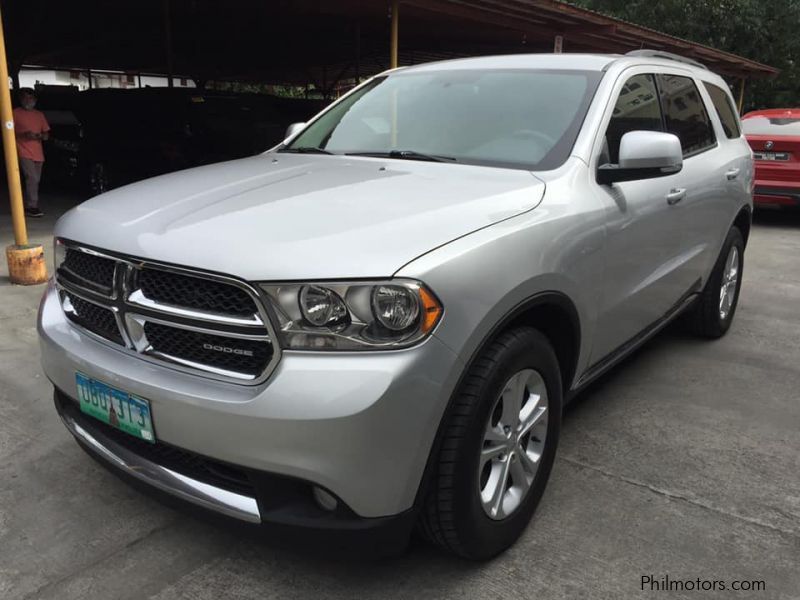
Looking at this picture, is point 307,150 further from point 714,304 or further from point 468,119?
point 714,304

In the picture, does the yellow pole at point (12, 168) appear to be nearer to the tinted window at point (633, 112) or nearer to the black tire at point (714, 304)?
the tinted window at point (633, 112)

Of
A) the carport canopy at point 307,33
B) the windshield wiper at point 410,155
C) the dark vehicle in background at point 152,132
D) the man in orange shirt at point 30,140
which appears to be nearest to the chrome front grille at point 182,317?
the windshield wiper at point 410,155

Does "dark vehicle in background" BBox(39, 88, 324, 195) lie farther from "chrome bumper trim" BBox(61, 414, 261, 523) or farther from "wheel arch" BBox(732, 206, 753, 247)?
"chrome bumper trim" BBox(61, 414, 261, 523)

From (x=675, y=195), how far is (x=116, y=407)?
8.83 ft

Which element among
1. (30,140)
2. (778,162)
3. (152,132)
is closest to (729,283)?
(778,162)

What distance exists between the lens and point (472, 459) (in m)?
2.07

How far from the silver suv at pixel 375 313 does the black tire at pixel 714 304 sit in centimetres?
142

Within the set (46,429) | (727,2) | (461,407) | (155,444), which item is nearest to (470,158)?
(461,407)

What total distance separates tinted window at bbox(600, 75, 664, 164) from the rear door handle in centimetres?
34

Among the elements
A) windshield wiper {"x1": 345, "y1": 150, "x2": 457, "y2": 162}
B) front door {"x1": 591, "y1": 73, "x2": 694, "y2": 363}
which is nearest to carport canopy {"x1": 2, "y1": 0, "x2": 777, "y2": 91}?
front door {"x1": 591, "y1": 73, "x2": 694, "y2": 363}

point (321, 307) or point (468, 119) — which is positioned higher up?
point (468, 119)

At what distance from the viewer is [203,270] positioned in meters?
1.96

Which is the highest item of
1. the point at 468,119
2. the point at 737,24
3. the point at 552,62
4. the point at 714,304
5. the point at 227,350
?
the point at 737,24

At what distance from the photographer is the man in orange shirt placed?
9086 mm
